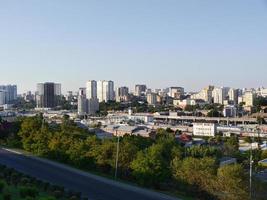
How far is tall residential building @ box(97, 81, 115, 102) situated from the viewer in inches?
4368

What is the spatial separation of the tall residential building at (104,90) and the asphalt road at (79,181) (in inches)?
3482

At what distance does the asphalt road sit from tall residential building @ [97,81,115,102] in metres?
88.4

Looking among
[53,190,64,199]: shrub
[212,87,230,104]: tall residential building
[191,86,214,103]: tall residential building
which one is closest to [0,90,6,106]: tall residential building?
[191,86,214,103]: tall residential building

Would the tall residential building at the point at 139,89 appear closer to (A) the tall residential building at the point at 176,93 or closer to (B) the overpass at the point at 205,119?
(A) the tall residential building at the point at 176,93

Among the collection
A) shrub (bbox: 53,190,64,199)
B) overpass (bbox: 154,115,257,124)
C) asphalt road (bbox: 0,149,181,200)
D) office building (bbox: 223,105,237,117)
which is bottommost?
asphalt road (bbox: 0,149,181,200)

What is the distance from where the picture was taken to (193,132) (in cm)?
4381

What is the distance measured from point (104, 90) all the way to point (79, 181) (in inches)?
3713

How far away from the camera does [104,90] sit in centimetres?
11138

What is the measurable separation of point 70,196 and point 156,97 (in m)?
84.4

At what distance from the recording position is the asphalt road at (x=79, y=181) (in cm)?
1541

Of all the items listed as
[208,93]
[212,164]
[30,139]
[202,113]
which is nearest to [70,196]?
[212,164]

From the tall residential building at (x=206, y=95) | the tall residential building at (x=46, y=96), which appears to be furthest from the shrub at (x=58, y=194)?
the tall residential building at (x=206, y=95)

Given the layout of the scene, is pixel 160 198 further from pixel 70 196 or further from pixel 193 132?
pixel 193 132

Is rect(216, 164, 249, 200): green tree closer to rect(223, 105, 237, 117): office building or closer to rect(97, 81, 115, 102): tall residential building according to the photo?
rect(223, 105, 237, 117): office building
